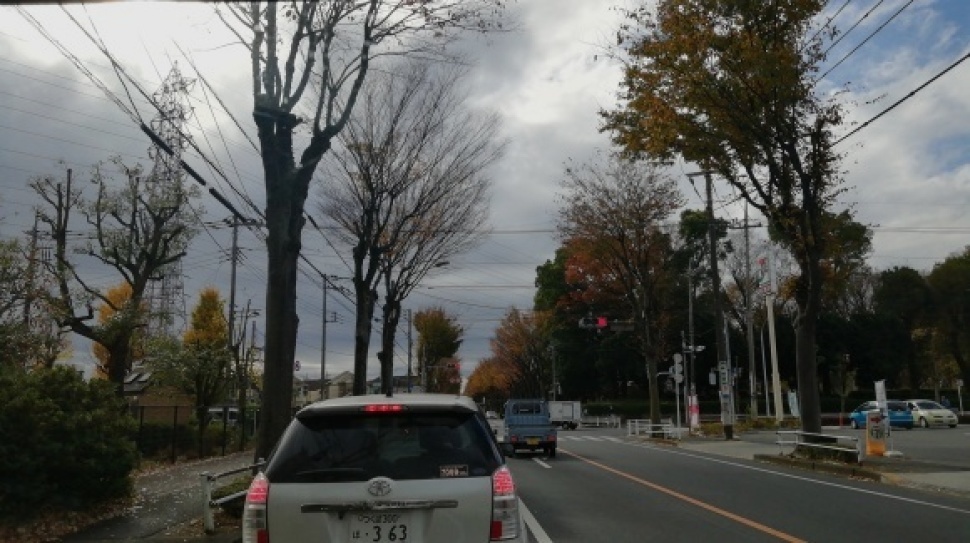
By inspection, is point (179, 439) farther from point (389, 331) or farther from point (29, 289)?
point (389, 331)

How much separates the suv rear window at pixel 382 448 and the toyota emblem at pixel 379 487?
2.9 inches

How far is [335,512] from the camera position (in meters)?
4.97

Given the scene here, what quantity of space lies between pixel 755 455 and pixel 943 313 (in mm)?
50287

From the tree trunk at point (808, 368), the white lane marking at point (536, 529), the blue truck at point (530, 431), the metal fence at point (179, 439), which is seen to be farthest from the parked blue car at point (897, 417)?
the white lane marking at point (536, 529)

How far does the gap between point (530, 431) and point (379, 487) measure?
75.3ft

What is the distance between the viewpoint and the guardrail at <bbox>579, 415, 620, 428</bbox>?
6581 cm

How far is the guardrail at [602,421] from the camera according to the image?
216ft

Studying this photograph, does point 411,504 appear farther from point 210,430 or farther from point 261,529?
point 210,430

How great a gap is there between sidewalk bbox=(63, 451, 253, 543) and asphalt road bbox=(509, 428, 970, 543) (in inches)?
168

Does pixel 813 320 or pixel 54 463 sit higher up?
pixel 813 320

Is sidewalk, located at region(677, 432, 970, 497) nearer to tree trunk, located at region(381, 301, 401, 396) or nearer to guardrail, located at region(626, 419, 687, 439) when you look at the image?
guardrail, located at region(626, 419, 687, 439)

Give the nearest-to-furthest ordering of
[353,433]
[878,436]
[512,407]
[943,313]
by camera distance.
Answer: [353,433] < [878,436] < [512,407] < [943,313]

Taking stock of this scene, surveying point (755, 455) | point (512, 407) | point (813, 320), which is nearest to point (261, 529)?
point (813, 320)

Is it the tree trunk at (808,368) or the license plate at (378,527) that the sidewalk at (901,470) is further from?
the license plate at (378,527)
